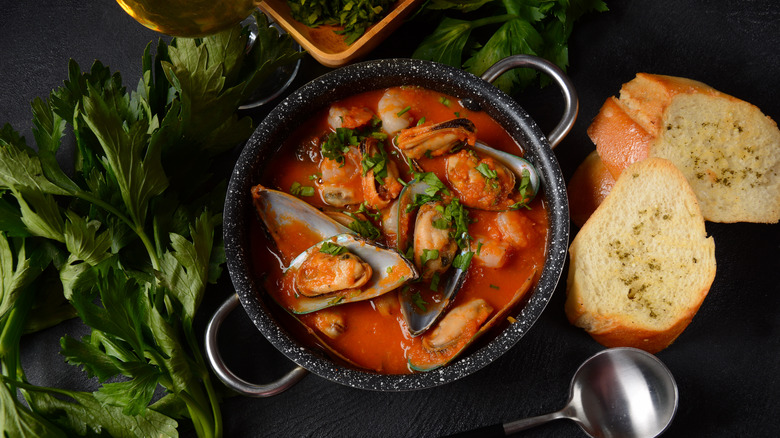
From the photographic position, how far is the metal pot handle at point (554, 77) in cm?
257

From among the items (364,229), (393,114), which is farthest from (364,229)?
(393,114)

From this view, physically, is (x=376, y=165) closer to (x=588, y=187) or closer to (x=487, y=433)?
(x=588, y=187)

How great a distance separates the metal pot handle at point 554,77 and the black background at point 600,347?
17.3 inches

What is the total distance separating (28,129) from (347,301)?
80.2 inches

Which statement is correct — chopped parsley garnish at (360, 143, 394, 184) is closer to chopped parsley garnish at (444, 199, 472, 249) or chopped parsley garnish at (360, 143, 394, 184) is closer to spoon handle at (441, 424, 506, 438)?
chopped parsley garnish at (444, 199, 472, 249)

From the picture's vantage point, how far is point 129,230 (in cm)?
270

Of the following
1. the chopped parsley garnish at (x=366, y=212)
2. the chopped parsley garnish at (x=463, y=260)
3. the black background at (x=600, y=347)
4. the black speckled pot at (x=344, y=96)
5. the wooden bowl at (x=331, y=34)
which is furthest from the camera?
the black background at (x=600, y=347)

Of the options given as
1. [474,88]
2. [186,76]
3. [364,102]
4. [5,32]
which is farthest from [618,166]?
[5,32]

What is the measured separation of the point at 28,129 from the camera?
3236 millimetres

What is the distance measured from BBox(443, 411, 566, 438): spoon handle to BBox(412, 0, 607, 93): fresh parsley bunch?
1.50m

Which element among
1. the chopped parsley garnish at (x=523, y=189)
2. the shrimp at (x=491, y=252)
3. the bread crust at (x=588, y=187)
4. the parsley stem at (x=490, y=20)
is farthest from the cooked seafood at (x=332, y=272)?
the parsley stem at (x=490, y=20)

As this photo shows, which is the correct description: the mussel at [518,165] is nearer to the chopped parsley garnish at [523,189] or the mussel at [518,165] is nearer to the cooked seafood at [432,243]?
the chopped parsley garnish at [523,189]

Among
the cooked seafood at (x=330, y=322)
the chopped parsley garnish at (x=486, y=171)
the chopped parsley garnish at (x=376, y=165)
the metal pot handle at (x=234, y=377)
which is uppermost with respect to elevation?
the chopped parsley garnish at (x=376, y=165)

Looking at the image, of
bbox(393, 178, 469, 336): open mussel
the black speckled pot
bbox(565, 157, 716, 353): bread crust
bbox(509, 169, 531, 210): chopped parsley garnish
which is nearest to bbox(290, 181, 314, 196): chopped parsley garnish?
the black speckled pot
